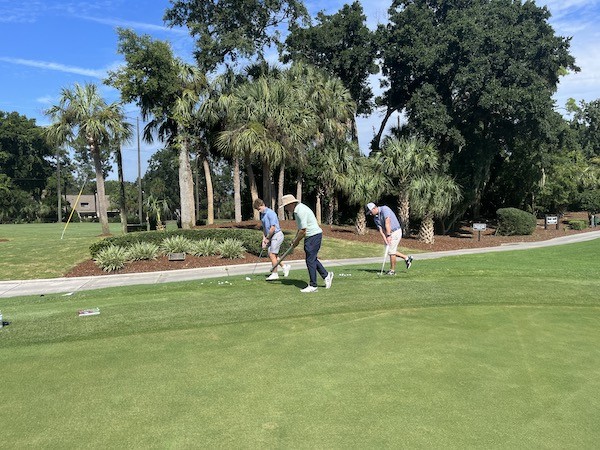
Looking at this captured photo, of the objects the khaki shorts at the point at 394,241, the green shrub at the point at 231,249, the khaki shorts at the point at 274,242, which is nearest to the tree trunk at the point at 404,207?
the green shrub at the point at 231,249

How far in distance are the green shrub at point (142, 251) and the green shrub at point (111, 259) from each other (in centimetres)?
34

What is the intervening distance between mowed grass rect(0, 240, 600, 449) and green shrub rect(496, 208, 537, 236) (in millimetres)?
23725

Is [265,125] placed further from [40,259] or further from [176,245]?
[40,259]

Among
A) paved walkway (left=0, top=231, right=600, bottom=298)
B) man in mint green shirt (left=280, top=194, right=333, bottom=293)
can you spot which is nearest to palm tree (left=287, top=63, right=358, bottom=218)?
paved walkway (left=0, top=231, right=600, bottom=298)

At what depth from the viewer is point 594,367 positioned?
500 centimetres

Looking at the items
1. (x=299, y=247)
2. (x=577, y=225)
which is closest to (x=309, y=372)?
(x=299, y=247)

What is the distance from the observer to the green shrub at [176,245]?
58.5ft

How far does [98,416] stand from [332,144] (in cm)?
2681

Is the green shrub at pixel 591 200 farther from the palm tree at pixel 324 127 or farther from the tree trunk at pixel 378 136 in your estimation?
the palm tree at pixel 324 127

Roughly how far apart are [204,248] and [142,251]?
217cm

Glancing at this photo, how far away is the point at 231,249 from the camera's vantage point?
58.9ft

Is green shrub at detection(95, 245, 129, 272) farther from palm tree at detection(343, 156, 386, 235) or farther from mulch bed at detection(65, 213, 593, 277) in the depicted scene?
palm tree at detection(343, 156, 386, 235)

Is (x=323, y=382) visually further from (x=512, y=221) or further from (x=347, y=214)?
(x=347, y=214)

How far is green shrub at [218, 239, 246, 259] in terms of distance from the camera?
1792 centimetres
